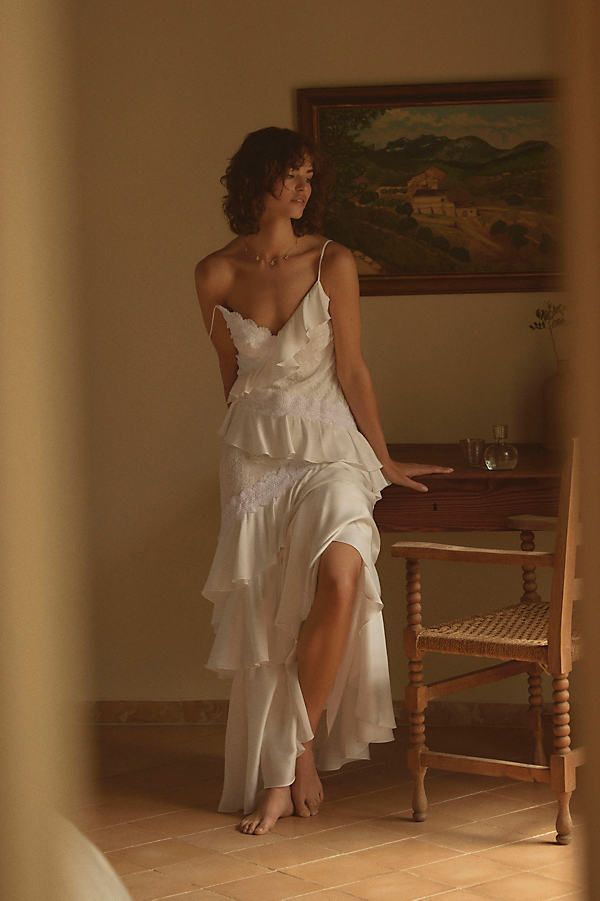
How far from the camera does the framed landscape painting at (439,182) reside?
4.49 meters

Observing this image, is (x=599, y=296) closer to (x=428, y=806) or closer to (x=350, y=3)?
(x=428, y=806)

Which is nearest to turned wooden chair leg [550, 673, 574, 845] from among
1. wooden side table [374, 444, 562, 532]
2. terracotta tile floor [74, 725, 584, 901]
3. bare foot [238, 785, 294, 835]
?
terracotta tile floor [74, 725, 584, 901]

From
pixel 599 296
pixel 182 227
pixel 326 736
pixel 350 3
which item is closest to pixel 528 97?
pixel 350 3

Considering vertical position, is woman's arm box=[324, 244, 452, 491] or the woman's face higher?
the woman's face

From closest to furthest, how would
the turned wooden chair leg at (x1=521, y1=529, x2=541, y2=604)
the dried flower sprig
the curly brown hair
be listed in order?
the curly brown hair → the turned wooden chair leg at (x1=521, y1=529, x2=541, y2=604) → the dried flower sprig

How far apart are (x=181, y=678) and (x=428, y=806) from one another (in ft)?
4.55

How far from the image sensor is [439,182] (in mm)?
4539

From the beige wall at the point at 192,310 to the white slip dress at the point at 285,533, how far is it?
1066mm

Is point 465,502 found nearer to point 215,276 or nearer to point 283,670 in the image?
point 283,670

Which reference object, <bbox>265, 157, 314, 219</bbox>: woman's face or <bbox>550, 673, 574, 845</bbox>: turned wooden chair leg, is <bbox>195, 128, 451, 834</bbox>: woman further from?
<bbox>550, 673, 574, 845</bbox>: turned wooden chair leg

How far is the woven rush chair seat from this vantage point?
320cm

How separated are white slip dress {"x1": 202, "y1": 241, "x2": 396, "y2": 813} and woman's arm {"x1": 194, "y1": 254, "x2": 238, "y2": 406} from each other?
0.14ft

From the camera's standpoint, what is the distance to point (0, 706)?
44cm

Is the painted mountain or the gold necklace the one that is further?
the painted mountain
